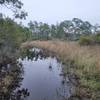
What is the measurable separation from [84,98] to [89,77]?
2980 mm

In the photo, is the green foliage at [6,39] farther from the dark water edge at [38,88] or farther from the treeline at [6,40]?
the dark water edge at [38,88]

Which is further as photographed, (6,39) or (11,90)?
(6,39)

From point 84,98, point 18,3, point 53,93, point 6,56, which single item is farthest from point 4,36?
point 84,98

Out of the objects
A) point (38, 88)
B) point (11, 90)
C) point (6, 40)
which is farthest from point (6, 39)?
point (11, 90)

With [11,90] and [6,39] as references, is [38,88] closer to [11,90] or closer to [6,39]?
[11,90]

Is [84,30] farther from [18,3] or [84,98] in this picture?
[84,98]

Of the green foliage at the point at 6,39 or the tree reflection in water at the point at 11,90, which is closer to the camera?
the tree reflection in water at the point at 11,90

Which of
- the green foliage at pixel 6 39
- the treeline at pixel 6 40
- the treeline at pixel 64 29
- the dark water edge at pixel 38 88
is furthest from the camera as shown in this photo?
the treeline at pixel 64 29

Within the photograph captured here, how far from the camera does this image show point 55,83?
42.0ft

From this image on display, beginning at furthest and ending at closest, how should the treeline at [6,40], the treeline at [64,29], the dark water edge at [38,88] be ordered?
1. the treeline at [64,29]
2. the treeline at [6,40]
3. the dark water edge at [38,88]

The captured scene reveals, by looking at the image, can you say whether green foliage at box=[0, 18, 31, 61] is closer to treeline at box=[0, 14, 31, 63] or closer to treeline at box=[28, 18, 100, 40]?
treeline at box=[0, 14, 31, 63]

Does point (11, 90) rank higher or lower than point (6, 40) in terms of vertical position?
lower

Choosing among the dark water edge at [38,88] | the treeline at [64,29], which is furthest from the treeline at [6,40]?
the treeline at [64,29]

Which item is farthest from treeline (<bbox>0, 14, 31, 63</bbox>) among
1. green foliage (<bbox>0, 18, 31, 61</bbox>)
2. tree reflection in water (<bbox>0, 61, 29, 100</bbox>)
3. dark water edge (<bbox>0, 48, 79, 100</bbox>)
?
tree reflection in water (<bbox>0, 61, 29, 100</bbox>)
